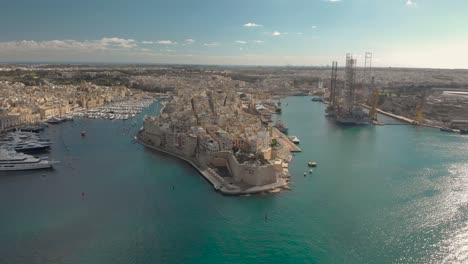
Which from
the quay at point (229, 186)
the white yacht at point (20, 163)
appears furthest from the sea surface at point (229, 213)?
the white yacht at point (20, 163)

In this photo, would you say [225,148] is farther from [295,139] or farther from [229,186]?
[295,139]

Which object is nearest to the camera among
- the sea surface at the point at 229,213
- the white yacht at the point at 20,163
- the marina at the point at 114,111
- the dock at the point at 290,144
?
the sea surface at the point at 229,213

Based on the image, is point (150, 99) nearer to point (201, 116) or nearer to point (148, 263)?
point (201, 116)

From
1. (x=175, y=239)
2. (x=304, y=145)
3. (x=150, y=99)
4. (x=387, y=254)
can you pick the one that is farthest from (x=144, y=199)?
(x=150, y=99)

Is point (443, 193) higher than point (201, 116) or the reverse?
the reverse

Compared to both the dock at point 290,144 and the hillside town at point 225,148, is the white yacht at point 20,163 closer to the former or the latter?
the hillside town at point 225,148

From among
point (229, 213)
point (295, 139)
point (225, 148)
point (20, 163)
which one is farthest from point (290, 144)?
point (20, 163)

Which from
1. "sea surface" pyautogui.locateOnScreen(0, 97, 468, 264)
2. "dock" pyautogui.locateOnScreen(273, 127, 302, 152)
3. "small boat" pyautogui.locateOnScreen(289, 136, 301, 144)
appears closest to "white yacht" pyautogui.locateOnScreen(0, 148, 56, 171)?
"sea surface" pyautogui.locateOnScreen(0, 97, 468, 264)
